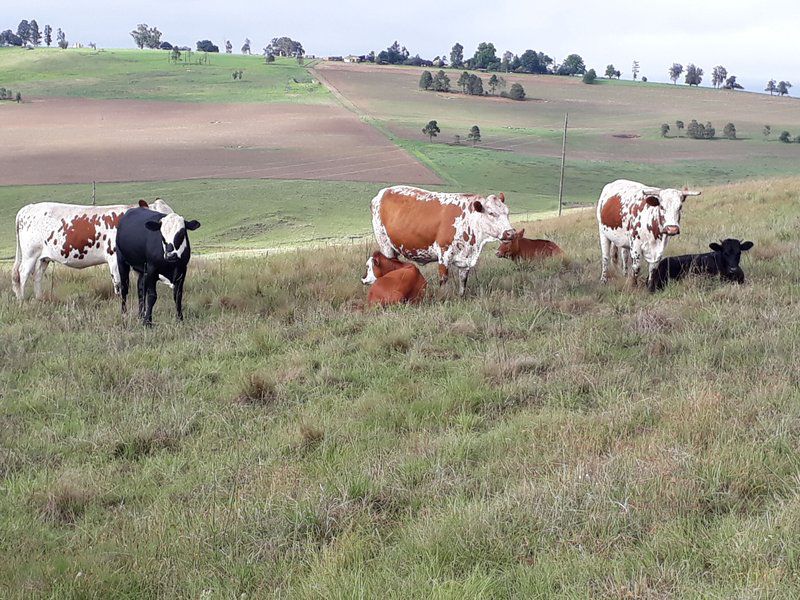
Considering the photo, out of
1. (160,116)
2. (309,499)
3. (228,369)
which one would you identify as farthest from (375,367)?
(160,116)

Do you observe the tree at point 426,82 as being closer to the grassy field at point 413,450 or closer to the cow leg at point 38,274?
the cow leg at point 38,274

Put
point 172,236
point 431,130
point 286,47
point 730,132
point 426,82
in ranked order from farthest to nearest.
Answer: point 286,47, point 426,82, point 730,132, point 431,130, point 172,236

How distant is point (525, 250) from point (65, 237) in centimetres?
776

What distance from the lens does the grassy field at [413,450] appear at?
13.3 feet

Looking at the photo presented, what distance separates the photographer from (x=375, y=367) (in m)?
8.14

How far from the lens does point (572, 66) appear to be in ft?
536

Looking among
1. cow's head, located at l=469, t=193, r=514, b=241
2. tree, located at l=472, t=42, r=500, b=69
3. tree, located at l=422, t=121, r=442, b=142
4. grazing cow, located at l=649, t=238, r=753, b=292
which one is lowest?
grazing cow, located at l=649, t=238, r=753, b=292

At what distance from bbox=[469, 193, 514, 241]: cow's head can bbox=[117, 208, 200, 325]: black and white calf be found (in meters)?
4.10

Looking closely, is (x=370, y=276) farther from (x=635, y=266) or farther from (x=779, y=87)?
(x=779, y=87)

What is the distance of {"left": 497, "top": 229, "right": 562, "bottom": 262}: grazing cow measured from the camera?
1375 cm

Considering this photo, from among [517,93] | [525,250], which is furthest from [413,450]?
[517,93]

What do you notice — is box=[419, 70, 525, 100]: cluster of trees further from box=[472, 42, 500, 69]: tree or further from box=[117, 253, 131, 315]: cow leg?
box=[117, 253, 131, 315]: cow leg

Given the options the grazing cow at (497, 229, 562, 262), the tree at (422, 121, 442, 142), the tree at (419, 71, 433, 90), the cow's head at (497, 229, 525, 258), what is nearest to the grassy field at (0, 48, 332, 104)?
the tree at (419, 71, 433, 90)

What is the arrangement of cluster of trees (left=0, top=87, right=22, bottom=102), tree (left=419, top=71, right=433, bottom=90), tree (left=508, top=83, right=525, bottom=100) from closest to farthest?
1. cluster of trees (left=0, top=87, right=22, bottom=102)
2. tree (left=508, top=83, right=525, bottom=100)
3. tree (left=419, top=71, right=433, bottom=90)
